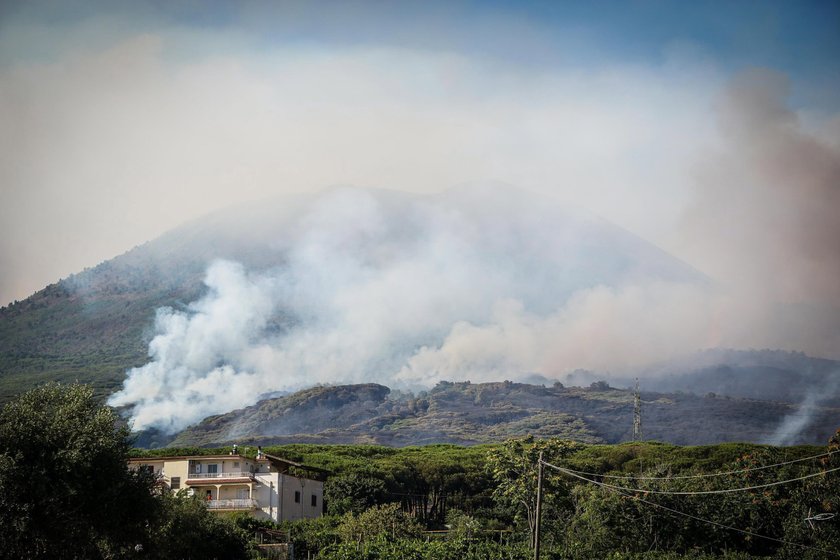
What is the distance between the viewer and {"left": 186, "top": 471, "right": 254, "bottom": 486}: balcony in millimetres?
79938

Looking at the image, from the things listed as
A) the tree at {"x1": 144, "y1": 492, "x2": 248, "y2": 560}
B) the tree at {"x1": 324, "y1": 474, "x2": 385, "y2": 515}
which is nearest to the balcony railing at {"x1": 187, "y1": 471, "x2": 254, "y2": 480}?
the tree at {"x1": 324, "y1": 474, "x2": 385, "y2": 515}

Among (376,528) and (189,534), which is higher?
(189,534)

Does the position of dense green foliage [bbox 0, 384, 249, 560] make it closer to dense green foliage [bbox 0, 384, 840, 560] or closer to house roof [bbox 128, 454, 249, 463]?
dense green foliage [bbox 0, 384, 840, 560]

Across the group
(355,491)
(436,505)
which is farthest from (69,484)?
(436,505)

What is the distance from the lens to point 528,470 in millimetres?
68750

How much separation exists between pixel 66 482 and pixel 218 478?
154 ft

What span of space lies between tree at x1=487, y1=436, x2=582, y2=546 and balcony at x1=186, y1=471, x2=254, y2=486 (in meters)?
21.9

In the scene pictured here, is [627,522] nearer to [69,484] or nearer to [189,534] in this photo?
[189,534]

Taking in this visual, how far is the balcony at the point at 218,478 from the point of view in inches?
3147

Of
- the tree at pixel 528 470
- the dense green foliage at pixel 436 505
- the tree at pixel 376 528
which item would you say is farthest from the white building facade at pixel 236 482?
the tree at pixel 528 470

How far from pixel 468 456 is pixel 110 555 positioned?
7821cm

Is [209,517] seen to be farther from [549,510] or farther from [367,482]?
[367,482]

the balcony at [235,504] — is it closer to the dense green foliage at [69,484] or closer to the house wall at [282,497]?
the house wall at [282,497]

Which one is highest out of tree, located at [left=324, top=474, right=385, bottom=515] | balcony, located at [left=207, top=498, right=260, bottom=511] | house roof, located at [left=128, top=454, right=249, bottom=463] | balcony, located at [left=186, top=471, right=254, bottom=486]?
house roof, located at [left=128, top=454, right=249, bottom=463]
